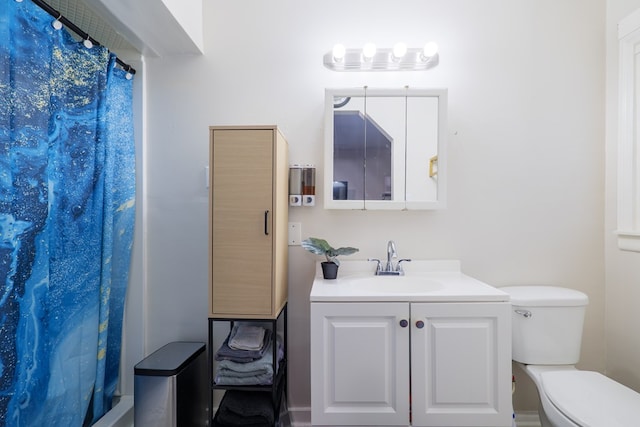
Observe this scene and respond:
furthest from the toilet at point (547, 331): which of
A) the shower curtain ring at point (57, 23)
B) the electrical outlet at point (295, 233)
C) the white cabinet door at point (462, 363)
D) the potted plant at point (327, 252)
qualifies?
the shower curtain ring at point (57, 23)

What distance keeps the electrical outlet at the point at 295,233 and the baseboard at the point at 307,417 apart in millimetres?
899

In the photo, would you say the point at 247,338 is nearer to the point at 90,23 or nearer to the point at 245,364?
the point at 245,364

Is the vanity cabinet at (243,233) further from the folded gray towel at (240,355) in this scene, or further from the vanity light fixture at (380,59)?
the vanity light fixture at (380,59)

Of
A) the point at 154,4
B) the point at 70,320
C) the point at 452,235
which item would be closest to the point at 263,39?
the point at 154,4

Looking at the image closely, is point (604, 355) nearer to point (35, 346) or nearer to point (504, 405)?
point (504, 405)

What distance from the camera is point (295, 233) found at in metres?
1.68

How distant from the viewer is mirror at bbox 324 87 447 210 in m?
1.60

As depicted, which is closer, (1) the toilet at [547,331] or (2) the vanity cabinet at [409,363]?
(2) the vanity cabinet at [409,363]

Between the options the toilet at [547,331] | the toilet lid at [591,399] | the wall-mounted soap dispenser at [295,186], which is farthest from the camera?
the wall-mounted soap dispenser at [295,186]

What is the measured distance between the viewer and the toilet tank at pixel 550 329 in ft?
4.66

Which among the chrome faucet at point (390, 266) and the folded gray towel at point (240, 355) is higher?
the chrome faucet at point (390, 266)

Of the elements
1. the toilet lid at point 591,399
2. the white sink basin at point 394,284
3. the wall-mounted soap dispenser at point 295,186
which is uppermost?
the wall-mounted soap dispenser at point 295,186

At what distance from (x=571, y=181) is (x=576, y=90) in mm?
495

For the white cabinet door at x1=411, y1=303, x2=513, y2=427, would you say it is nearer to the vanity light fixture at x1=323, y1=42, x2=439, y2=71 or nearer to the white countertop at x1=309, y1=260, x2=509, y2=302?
the white countertop at x1=309, y1=260, x2=509, y2=302
